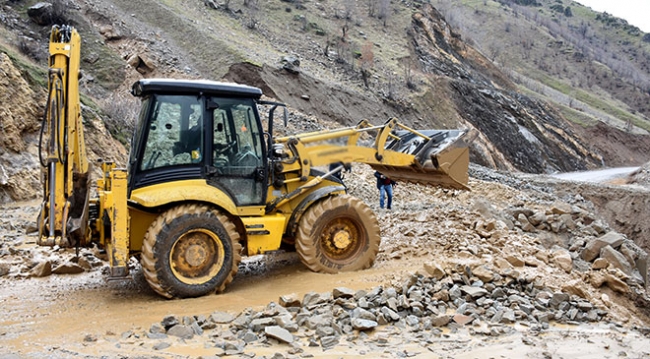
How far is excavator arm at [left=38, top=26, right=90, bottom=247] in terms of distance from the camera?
5.89m

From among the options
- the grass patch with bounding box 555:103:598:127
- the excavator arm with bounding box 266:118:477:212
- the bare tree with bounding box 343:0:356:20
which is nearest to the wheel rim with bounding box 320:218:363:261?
the excavator arm with bounding box 266:118:477:212

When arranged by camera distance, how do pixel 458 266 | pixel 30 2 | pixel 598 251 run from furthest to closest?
pixel 30 2
pixel 598 251
pixel 458 266

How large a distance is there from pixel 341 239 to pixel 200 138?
2.27m

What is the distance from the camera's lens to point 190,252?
6.42 meters

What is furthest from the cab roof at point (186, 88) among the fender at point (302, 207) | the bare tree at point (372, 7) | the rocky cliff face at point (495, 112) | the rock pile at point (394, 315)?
the bare tree at point (372, 7)

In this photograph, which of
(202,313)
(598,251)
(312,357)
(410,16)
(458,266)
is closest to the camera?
(312,357)

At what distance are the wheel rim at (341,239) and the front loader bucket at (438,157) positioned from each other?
1014 mm

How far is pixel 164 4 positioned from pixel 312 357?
82.4ft

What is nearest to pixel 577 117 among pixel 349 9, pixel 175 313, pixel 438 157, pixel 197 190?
pixel 349 9

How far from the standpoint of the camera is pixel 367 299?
6121 mm

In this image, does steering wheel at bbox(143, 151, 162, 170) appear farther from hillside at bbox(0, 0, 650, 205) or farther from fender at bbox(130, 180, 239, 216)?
hillside at bbox(0, 0, 650, 205)

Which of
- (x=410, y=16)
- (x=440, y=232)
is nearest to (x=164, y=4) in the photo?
(x=410, y=16)

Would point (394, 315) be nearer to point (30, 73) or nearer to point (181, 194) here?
point (181, 194)

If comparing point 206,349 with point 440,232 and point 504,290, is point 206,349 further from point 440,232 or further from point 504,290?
point 440,232
